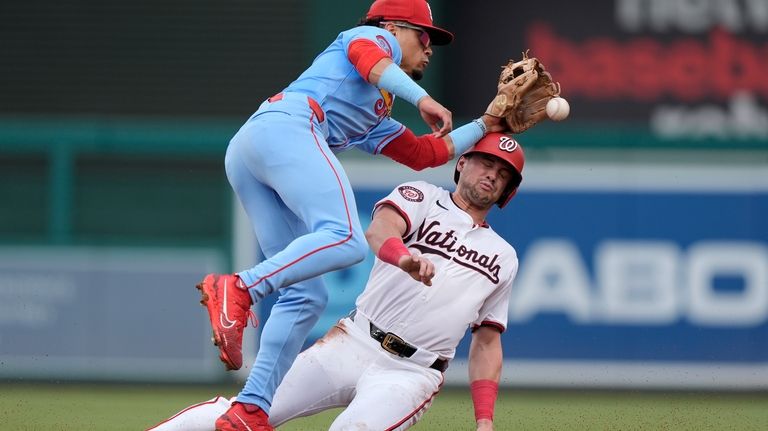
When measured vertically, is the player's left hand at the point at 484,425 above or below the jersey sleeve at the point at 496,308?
below

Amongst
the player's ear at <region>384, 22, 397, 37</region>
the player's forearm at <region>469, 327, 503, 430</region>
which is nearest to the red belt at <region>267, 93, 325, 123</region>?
the player's ear at <region>384, 22, 397, 37</region>

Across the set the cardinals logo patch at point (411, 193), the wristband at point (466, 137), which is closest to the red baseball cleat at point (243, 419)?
the cardinals logo patch at point (411, 193)

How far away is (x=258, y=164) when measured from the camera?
15.6 feet

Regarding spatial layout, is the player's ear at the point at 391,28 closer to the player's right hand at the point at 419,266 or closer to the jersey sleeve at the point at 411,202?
the jersey sleeve at the point at 411,202

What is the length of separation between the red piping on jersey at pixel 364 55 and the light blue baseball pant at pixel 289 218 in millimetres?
240

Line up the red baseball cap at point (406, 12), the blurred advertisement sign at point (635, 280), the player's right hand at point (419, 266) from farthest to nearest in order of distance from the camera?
the blurred advertisement sign at point (635, 280), the red baseball cap at point (406, 12), the player's right hand at point (419, 266)

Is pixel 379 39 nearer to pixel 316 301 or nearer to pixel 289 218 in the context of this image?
pixel 289 218

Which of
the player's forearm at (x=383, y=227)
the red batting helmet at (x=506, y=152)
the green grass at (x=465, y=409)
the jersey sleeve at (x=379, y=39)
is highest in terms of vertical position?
the jersey sleeve at (x=379, y=39)

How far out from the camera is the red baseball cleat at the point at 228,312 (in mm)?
4336

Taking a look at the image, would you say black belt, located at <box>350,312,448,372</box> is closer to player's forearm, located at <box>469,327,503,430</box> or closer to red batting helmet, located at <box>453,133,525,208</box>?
player's forearm, located at <box>469,327,503,430</box>

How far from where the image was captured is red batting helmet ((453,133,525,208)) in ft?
16.2

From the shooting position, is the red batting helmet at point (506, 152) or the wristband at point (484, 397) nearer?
the wristband at point (484, 397)

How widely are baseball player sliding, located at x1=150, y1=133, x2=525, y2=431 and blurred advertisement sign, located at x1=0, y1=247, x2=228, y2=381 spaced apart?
3.73m

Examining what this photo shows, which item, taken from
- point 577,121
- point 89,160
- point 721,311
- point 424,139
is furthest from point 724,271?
point 89,160
